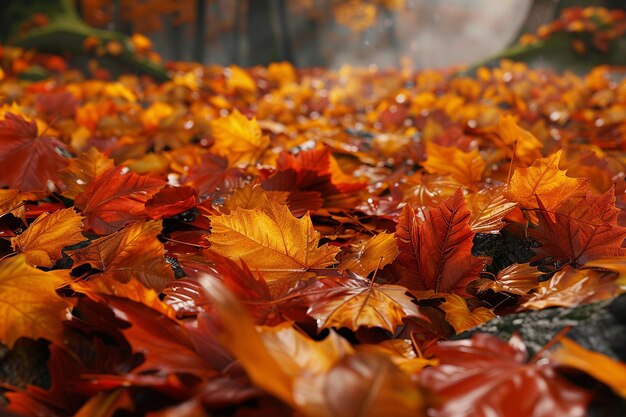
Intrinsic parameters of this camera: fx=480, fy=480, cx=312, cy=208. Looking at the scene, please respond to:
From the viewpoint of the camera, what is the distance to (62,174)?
3.50ft

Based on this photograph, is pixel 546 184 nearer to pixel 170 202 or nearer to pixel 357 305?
pixel 357 305

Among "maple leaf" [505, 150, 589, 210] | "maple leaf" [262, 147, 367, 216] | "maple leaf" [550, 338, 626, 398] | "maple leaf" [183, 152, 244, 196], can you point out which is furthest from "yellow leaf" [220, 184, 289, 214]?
"maple leaf" [550, 338, 626, 398]

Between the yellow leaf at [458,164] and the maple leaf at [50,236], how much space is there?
0.90 meters

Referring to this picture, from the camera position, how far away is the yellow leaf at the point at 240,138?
4.62ft

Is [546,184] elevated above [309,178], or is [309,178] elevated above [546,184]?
[546,184]

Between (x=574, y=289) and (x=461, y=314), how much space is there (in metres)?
0.16

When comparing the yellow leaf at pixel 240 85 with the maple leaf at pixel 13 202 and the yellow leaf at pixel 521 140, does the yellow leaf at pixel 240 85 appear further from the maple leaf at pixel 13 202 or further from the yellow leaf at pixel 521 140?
the maple leaf at pixel 13 202

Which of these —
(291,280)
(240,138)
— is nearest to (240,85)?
(240,138)

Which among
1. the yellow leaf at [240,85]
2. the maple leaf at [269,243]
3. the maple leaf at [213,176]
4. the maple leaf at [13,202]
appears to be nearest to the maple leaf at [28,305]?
the maple leaf at [269,243]

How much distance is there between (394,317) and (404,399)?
0.84 ft

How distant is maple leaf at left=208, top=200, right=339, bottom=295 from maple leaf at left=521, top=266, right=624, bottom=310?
0.32m

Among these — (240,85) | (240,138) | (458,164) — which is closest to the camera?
(458,164)

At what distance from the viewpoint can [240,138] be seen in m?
1.44

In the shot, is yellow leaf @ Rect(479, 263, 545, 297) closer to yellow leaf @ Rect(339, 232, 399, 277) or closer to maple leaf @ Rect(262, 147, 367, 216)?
yellow leaf @ Rect(339, 232, 399, 277)
